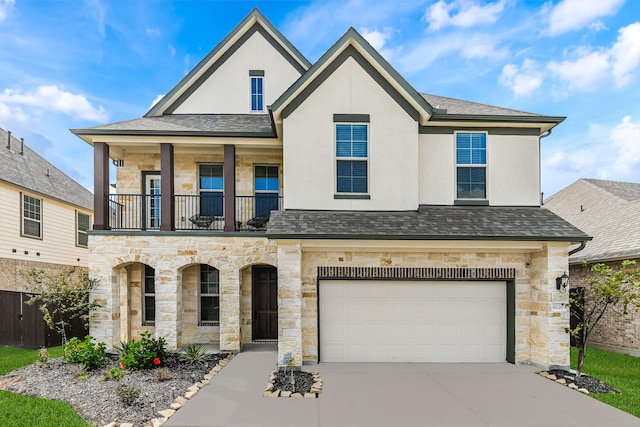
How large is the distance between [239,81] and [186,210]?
4576 mm

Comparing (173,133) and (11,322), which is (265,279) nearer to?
(173,133)

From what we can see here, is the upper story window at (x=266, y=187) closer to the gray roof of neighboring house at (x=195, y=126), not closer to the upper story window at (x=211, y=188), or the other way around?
the upper story window at (x=211, y=188)

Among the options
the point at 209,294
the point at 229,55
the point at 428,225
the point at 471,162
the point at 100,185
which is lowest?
the point at 209,294

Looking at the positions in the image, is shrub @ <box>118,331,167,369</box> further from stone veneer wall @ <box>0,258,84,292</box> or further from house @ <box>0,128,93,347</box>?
stone veneer wall @ <box>0,258,84,292</box>

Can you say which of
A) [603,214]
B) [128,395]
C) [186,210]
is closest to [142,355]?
[128,395]

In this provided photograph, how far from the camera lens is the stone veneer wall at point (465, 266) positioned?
7719 millimetres

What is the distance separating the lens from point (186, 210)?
34.8 ft

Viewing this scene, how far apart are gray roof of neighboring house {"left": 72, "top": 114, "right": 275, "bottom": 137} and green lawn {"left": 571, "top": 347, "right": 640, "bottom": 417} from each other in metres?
9.04

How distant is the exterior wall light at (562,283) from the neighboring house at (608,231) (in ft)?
2.61

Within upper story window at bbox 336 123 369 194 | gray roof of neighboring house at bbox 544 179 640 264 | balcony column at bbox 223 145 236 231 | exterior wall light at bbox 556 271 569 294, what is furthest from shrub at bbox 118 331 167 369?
gray roof of neighboring house at bbox 544 179 640 264

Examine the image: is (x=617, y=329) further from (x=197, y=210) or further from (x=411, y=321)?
(x=197, y=210)

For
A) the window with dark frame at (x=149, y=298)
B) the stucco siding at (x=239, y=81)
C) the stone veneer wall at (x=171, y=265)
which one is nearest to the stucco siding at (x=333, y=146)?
the stone veneer wall at (x=171, y=265)

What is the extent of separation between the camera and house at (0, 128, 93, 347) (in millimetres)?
→ 10211

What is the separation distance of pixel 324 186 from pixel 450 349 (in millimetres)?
4966
